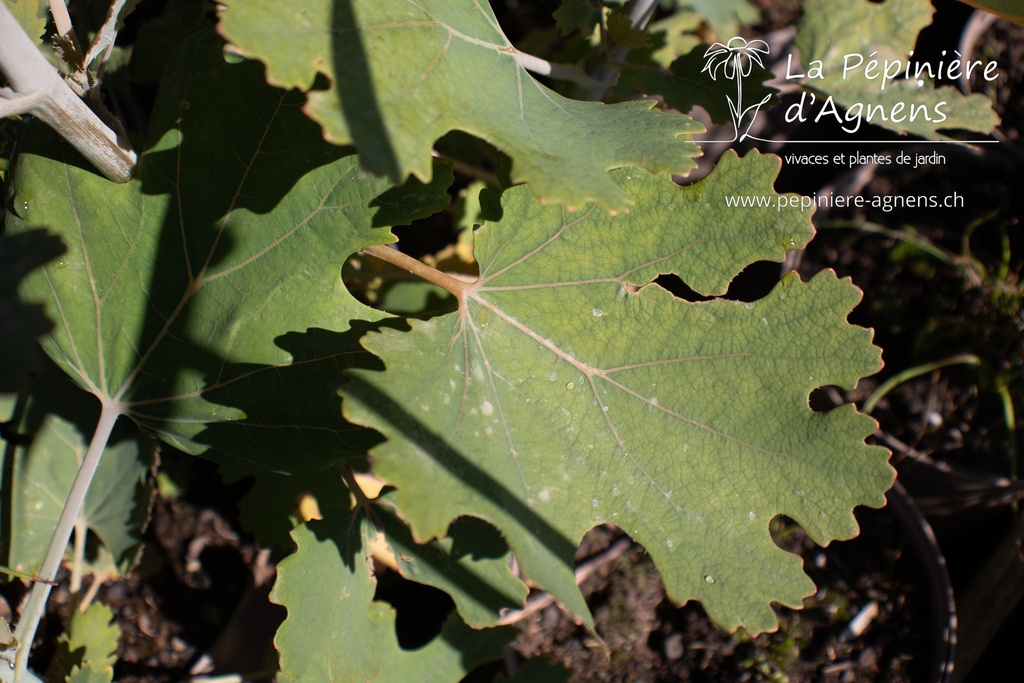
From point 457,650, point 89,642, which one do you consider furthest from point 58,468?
point 457,650

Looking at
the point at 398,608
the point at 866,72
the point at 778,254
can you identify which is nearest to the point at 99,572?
the point at 398,608

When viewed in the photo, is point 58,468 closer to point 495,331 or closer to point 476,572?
point 476,572

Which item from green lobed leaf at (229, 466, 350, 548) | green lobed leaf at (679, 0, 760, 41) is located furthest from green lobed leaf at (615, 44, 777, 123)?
green lobed leaf at (229, 466, 350, 548)

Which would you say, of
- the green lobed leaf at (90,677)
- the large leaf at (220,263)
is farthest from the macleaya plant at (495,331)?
A: the green lobed leaf at (90,677)

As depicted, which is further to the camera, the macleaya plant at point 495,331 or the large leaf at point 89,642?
the large leaf at point 89,642

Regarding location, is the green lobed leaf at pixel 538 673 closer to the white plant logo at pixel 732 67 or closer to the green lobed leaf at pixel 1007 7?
the white plant logo at pixel 732 67

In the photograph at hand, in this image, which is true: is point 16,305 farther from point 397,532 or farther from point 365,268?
point 365,268
